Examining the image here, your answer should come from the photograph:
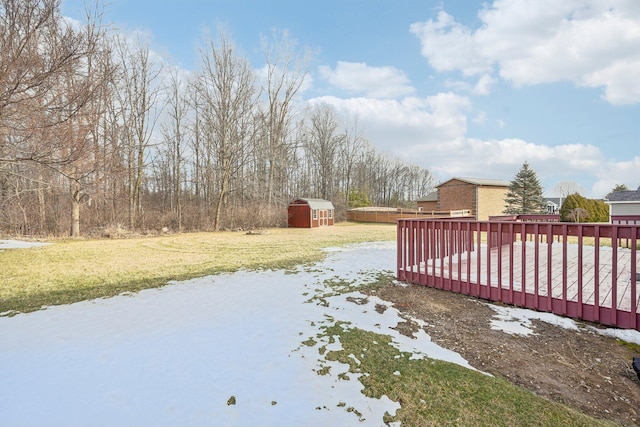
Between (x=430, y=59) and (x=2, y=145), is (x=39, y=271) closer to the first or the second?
(x=2, y=145)

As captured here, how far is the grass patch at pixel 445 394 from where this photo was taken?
2.00 m

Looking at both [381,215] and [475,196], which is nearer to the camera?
[475,196]

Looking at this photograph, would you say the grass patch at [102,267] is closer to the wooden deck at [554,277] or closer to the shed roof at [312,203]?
the wooden deck at [554,277]

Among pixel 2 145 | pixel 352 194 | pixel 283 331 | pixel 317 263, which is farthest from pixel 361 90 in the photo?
pixel 283 331

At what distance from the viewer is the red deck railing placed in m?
3.53

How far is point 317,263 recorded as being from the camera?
754 cm

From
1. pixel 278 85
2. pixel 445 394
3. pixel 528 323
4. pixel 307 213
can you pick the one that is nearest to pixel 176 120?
pixel 278 85

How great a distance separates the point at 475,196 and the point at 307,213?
13574mm

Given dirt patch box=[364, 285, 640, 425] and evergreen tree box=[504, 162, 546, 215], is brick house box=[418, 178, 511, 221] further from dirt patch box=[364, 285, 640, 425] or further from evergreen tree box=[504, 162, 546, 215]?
dirt patch box=[364, 285, 640, 425]

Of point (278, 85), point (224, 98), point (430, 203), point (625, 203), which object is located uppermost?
point (278, 85)

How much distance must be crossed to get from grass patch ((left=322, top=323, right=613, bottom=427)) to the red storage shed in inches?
717

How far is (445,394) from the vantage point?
2.24 meters

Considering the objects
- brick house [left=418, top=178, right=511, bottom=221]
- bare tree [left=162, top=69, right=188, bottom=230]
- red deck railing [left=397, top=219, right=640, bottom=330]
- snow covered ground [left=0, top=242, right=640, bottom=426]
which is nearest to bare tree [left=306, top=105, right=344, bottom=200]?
brick house [left=418, top=178, right=511, bottom=221]

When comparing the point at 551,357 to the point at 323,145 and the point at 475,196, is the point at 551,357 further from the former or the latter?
the point at 323,145
